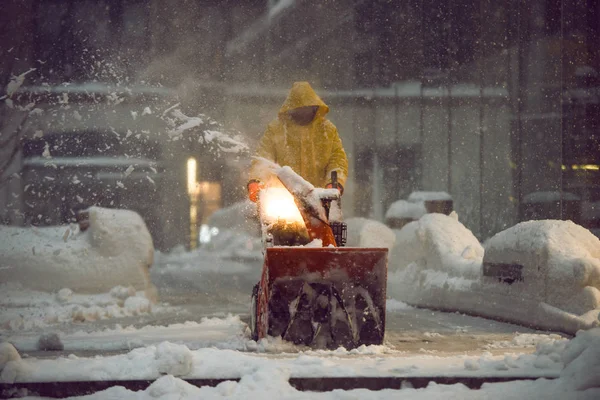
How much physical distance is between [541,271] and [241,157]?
3072cm

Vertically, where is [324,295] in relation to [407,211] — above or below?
below

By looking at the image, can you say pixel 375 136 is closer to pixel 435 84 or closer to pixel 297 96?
pixel 435 84

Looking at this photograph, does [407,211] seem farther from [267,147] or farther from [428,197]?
[267,147]

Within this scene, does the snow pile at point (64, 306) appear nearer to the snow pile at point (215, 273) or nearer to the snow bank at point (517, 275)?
the snow pile at point (215, 273)

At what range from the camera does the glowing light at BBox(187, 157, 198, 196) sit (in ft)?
121

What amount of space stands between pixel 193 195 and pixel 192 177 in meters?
0.93

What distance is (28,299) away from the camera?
1205cm

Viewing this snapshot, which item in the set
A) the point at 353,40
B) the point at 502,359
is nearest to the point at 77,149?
the point at 353,40

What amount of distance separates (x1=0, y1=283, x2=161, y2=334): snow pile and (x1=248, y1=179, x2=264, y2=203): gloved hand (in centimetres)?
373

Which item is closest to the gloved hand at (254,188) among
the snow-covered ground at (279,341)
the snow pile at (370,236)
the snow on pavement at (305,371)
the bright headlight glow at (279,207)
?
the bright headlight glow at (279,207)

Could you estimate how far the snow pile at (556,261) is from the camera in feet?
29.0

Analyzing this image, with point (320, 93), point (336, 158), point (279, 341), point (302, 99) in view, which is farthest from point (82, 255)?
point (320, 93)

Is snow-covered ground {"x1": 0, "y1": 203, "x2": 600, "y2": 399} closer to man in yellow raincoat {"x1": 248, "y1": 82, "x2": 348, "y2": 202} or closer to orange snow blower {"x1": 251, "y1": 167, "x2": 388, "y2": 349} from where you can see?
orange snow blower {"x1": 251, "y1": 167, "x2": 388, "y2": 349}

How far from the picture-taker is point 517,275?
10.0 metres
